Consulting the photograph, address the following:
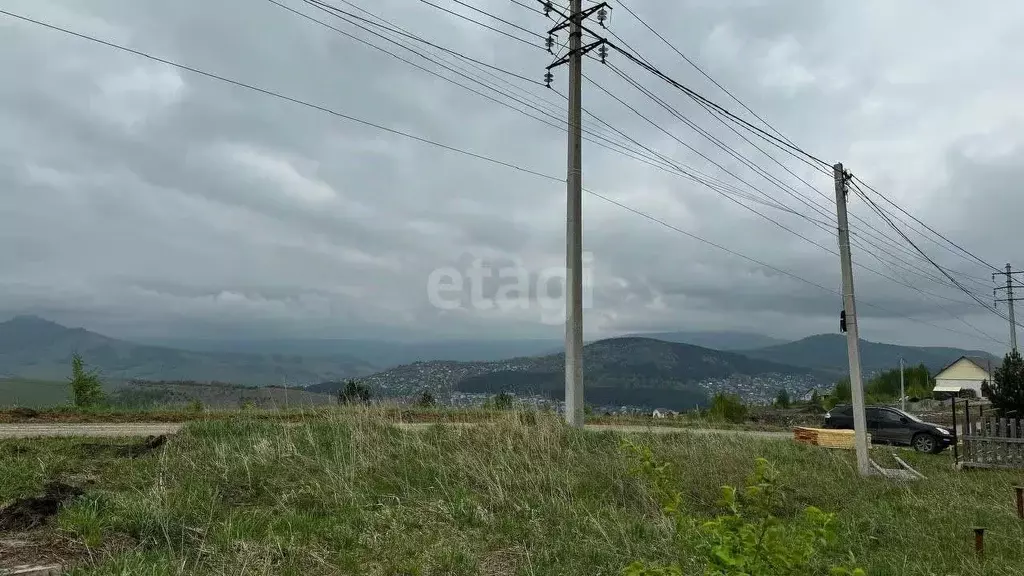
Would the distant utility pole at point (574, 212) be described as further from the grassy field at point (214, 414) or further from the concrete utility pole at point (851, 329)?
the concrete utility pole at point (851, 329)

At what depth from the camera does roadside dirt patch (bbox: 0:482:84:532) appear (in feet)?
22.1

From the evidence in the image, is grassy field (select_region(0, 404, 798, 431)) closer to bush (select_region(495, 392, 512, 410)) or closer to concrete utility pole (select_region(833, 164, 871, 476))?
bush (select_region(495, 392, 512, 410))

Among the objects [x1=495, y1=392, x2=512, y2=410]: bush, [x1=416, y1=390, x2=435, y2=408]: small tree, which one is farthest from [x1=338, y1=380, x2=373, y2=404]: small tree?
[x1=416, y1=390, x2=435, y2=408]: small tree

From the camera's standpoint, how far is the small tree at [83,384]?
2406 cm

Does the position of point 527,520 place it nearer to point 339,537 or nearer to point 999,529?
point 339,537

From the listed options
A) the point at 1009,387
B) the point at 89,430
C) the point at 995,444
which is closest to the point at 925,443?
the point at 1009,387

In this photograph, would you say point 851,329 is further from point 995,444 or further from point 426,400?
point 426,400

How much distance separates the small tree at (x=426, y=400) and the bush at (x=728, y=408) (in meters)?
16.5

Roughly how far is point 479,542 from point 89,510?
4421mm

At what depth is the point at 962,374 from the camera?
317ft

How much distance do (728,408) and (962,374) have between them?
84.0 m

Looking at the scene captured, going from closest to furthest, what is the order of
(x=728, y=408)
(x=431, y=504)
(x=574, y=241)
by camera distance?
(x=431, y=504), (x=574, y=241), (x=728, y=408)

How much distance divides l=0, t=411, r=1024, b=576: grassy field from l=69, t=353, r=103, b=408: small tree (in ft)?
43.6

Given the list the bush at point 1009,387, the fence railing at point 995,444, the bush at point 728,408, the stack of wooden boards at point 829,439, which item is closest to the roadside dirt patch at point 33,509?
the fence railing at point 995,444
